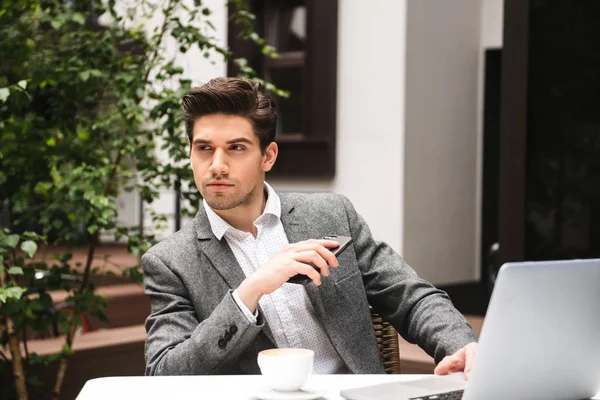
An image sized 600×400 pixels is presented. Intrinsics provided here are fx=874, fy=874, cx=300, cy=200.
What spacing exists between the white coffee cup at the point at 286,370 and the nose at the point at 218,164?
60 cm

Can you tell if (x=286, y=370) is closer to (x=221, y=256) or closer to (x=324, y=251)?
(x=324, y=251)

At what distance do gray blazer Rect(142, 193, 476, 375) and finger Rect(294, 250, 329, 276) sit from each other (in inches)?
6.6

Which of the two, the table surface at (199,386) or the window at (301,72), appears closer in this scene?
the table surface at (199,386)

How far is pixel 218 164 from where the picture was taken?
6.58ft

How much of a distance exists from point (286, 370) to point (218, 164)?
652 mm

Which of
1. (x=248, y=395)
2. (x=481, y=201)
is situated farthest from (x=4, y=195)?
(x=481, y=201)

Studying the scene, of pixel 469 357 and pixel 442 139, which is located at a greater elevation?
pixel 442 139

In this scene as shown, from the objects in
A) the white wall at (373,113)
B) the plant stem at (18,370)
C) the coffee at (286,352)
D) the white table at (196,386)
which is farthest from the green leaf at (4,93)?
the white wall at (373,113)

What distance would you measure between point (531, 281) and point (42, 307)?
2.10 meters

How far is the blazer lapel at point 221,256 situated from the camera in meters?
2.06

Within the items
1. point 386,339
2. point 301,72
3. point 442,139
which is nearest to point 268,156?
point 386,339

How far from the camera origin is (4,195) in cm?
307

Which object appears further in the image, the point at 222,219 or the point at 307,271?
the point at 222,219

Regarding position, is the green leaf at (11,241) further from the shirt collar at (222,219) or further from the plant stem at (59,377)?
the shirt collar at (222,219)
